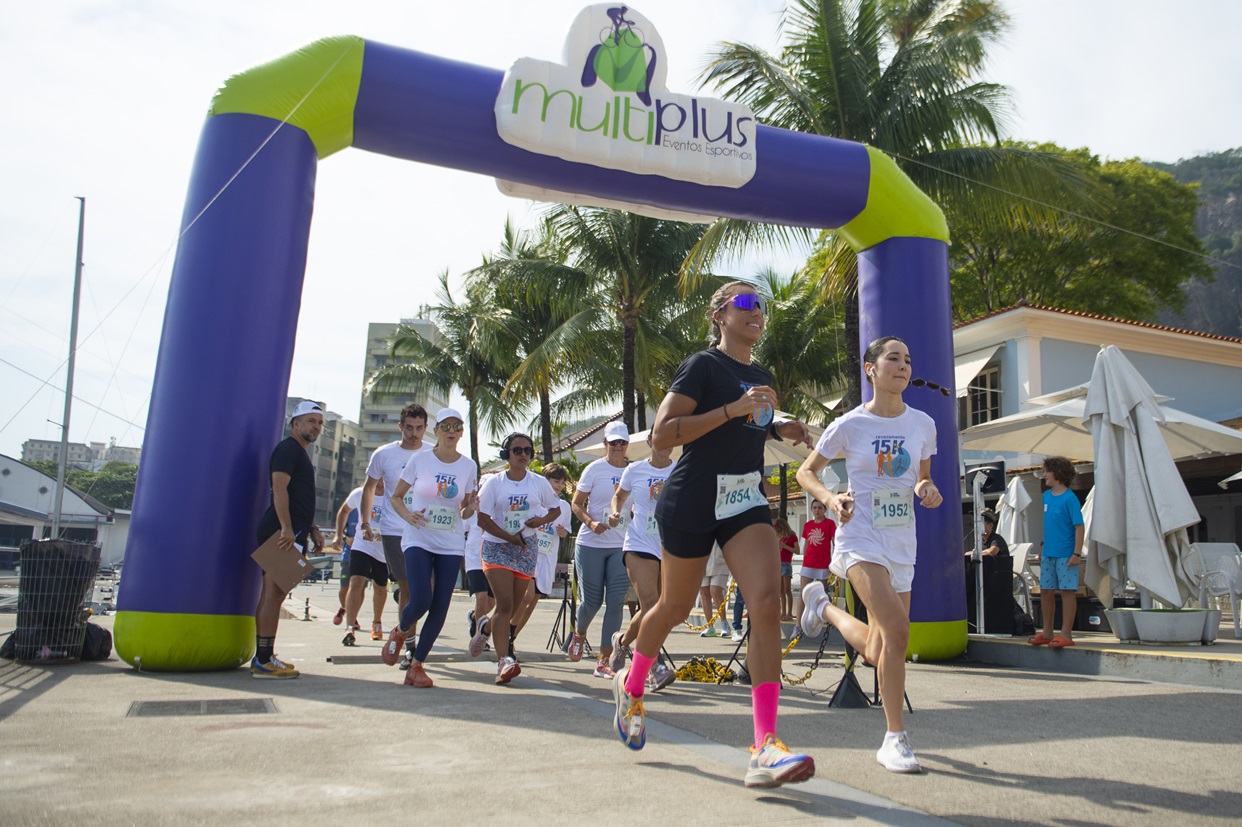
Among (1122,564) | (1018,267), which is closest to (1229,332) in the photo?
(1018,267)

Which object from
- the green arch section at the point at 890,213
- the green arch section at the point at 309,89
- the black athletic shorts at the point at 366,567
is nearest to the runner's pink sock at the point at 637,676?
the green arch section at the point at 309,89

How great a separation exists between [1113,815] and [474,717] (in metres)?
3.12

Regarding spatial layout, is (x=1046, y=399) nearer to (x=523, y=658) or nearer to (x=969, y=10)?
(x=969, y=10)

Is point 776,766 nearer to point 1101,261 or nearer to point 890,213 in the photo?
point 890,213

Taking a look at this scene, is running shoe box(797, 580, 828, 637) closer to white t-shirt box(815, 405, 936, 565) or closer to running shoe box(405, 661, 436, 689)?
white t-shirt box(815, 405, 936, 565)

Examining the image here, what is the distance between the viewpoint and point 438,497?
7.18m

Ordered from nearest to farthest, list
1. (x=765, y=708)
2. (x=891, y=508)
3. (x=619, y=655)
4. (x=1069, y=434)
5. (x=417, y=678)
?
(x=765, y=708), (x=891, y=508), (x=417, y=678), (x=619, y=655), (x=1069, y=434)

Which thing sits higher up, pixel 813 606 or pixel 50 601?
pixel 813 606

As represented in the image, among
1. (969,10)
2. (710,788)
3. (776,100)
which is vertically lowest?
(710,788)

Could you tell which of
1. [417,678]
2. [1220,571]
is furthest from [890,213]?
[417,678]

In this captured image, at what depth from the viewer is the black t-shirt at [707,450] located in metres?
4.05

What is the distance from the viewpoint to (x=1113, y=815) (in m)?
3.29

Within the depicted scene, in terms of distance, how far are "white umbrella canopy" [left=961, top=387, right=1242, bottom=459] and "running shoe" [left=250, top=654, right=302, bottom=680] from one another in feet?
25.5

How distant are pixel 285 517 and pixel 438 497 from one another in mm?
1054
